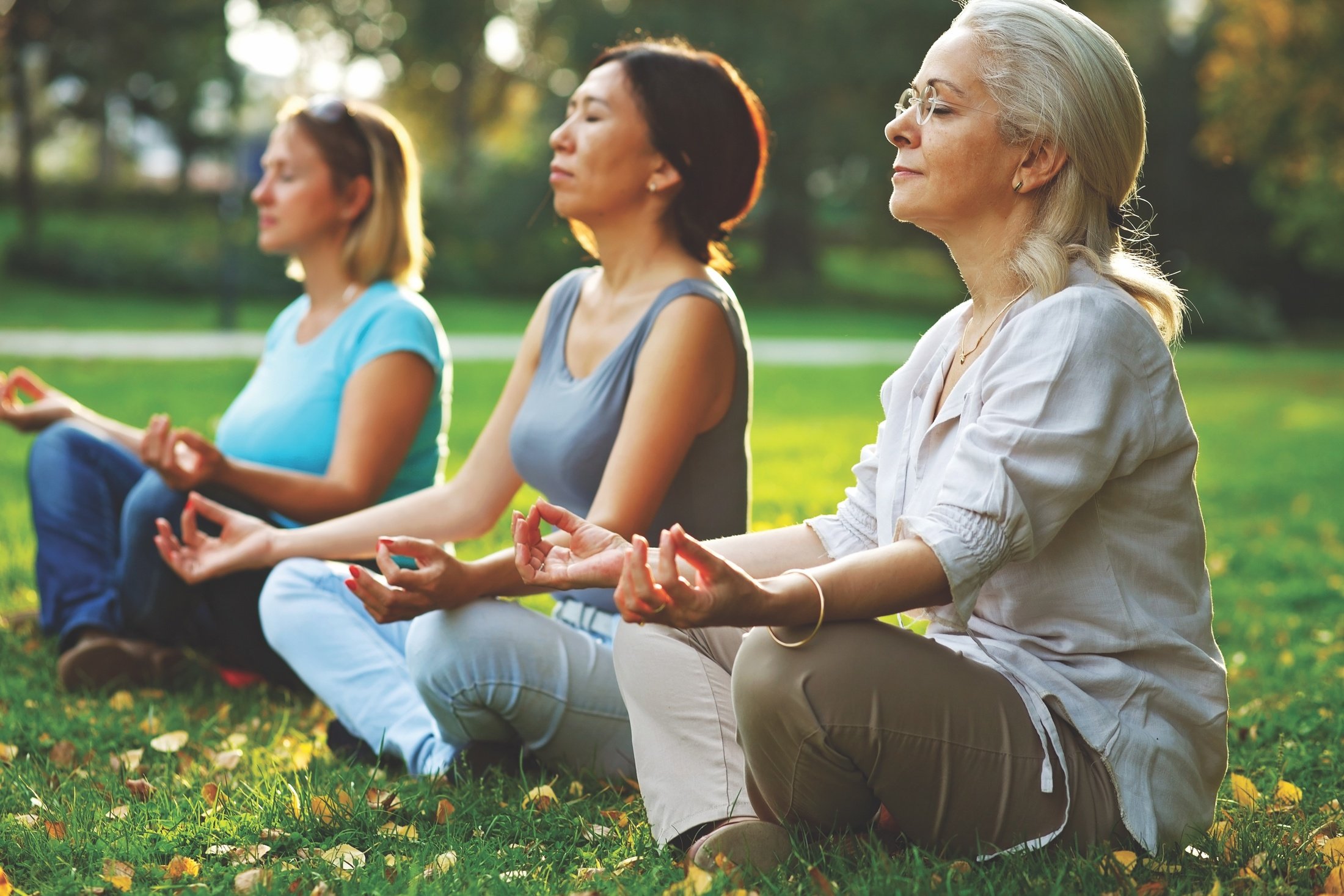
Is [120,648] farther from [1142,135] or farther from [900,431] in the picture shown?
[1142,135]

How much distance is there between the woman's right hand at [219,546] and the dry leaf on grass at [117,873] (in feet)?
3.28

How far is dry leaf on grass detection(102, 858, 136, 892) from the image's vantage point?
256 cm

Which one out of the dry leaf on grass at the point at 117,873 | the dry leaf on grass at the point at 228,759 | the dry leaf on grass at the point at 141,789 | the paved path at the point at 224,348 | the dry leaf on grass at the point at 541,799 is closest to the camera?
the dry leaf on grass at the point at 117,873

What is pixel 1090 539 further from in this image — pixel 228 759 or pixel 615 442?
pixel 228 759

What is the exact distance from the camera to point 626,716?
3.12 m

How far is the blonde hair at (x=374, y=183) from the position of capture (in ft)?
13.9

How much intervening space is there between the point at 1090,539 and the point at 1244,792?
3.63ft

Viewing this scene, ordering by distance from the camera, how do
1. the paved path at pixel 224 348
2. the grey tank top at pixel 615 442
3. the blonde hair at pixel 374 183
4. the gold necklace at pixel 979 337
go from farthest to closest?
the paved path at pixel 224 348, the blonde hair at pixel 374 183, the grey tank top at pixel 615 442, the gold necklace at pixel 979 337

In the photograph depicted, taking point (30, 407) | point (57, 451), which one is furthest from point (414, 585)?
point (30, 407)

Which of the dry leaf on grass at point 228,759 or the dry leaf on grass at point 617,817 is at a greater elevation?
the dry leaf on grass at point 617,817

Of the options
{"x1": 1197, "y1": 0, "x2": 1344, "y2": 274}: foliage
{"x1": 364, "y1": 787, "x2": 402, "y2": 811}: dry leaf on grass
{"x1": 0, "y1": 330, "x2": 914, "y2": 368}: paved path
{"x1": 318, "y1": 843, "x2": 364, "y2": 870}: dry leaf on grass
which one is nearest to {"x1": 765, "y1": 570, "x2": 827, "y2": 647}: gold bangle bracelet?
{"x1": 318, "y1": 843, "x2": 364, "y2": 870}: dry leaf on grass

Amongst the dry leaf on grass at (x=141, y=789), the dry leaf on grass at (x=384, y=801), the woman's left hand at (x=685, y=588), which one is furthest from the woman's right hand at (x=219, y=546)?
the woman's left hand at (x=685, y=588)

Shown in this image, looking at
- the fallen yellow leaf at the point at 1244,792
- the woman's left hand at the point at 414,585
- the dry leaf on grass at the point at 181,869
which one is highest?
the woman's left hand at the point at 414,585

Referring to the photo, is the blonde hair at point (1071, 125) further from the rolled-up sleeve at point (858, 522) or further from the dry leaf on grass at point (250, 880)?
the dry leaf on grass at point (250, 880)
